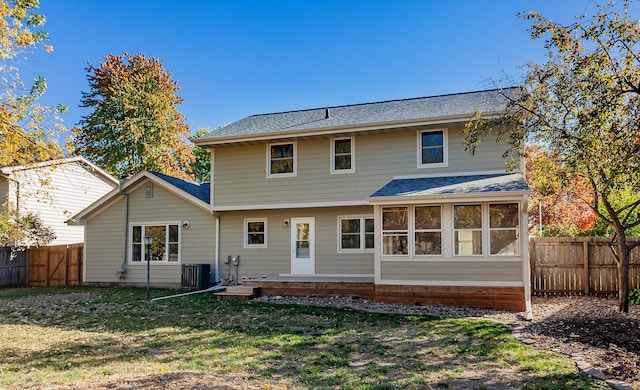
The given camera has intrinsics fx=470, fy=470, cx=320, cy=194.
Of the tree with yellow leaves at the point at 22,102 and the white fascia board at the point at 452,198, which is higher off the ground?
the tree with yellow leaves at the point at 22,102

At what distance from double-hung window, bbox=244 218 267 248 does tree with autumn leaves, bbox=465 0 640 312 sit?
8714 mm

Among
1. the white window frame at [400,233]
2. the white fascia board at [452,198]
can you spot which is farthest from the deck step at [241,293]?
the white fascia board at [452,198]

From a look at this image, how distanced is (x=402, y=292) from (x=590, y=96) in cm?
605

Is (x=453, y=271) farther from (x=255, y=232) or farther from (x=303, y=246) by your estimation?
(x=255, y=232)

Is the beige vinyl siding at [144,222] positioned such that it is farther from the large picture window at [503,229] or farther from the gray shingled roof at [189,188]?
the large picture window at [503,229]

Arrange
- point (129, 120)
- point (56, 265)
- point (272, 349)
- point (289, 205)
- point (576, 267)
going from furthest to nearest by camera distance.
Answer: point (129, 120) < point (56, 265) < point (289, 205) < point (576, 267) < point (272, 349)

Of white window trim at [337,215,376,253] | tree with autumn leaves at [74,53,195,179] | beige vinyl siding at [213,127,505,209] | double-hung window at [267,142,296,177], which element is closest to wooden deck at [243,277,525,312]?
white window trim at [337,215,376,253]

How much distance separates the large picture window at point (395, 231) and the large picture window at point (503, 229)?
199 centimetres

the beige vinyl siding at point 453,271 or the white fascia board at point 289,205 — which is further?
the white fascia board at point 289,205

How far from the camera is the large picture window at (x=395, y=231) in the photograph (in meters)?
11.7

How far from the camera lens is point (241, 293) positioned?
41.2 ft

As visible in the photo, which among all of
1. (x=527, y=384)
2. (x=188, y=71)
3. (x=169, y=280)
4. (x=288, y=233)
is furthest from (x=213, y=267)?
(x=188, y=71)

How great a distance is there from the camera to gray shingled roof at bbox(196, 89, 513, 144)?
1343 centimetres

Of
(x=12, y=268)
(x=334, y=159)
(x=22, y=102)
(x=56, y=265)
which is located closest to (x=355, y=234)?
(x=334, y=159)
